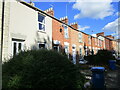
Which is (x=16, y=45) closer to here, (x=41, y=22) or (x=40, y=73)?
(x=41, y=22)

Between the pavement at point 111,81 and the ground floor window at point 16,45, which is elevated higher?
the ground floor window at point 16,45

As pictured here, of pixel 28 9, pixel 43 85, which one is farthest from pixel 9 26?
pixel 43 85

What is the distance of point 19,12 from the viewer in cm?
827

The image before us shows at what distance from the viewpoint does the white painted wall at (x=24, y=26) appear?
7684 mm

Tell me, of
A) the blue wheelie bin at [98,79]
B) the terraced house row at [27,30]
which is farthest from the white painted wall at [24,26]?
the blue wheelie bin at [98,79]

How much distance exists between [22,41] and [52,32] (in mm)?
4083

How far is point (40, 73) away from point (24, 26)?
5.84 m

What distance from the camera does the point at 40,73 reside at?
11.8 ft

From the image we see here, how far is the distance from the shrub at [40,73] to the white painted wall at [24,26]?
383cm

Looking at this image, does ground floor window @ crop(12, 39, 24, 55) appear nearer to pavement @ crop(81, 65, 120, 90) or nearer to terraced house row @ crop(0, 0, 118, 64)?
terraced house row @ crop(0, 0, 118, 64)

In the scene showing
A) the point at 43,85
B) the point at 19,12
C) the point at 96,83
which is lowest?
the point at 96,83

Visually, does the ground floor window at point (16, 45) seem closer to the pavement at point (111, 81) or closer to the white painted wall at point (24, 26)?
the white painted wall at point (24, 26)

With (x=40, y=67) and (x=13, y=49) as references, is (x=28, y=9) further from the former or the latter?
(x=40, y=67)

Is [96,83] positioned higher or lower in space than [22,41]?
lower
